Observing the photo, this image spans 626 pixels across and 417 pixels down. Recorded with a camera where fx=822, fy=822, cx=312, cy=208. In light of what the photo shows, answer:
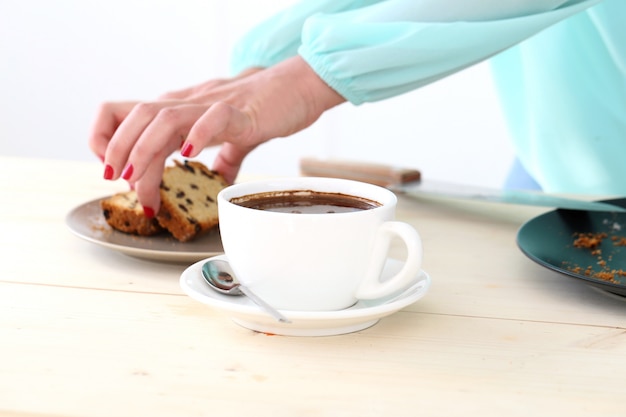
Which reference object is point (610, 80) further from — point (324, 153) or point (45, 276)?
point (324, 153)

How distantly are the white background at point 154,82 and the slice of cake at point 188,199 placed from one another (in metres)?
2.40

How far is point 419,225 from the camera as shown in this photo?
42.7 inches

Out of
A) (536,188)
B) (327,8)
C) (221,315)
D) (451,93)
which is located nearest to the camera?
(221,315)

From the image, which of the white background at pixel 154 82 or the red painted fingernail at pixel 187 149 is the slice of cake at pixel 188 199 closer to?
the red painted fingernail at pixel 187 149

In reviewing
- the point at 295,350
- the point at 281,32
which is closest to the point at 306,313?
the point at 295,350

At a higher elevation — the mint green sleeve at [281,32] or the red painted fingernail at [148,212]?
the mint green sleeve at [281,32]

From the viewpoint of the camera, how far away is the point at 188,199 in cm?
98

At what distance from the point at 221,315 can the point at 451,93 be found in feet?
9.09

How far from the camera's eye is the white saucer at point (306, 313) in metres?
0.65

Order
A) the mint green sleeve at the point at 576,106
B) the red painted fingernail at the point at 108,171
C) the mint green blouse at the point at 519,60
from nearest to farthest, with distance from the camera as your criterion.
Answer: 1. the red painted fingernail at the point at 108,171
2. the mint green blouse at the point at 519,60
3. the mint green sleeve at the point at 576,106

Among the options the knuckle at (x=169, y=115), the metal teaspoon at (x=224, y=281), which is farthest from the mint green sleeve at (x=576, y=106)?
the metal teaspoon at (x=224, y=281)

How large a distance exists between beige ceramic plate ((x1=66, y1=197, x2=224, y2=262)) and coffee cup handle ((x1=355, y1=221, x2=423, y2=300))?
207mm

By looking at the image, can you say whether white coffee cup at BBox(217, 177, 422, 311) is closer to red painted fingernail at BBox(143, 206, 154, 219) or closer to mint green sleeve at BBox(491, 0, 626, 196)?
red painted fingernail at BBox(143, 206, 154, 219)

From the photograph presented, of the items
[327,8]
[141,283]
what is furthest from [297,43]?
[141,283]
